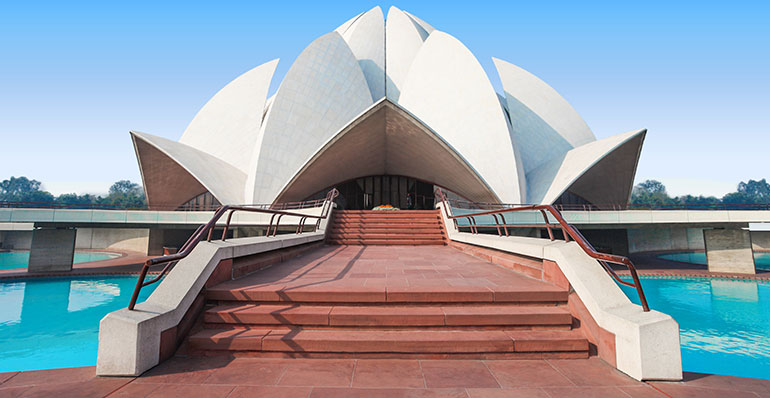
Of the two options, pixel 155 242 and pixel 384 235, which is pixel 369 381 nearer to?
pixel 384 235

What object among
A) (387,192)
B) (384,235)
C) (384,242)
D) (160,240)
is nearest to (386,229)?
(384,235)

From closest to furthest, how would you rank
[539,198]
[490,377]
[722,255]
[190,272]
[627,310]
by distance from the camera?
[490,377] < [627,310] < [190,272] < [722,255] < [539,198]

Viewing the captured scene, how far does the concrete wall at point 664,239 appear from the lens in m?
29.1

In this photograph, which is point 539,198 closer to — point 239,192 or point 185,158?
point 239,192

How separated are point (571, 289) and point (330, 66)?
2627 cm

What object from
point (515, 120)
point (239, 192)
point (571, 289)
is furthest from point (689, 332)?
point (239, 192)

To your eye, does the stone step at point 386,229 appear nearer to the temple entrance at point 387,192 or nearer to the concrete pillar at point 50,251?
the concrete pillar at point 50,251

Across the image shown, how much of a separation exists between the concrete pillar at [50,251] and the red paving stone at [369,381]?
61.5 feet

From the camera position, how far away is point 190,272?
3.56 meters

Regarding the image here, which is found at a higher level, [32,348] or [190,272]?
[190,272]

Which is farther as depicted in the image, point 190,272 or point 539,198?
point 539,198

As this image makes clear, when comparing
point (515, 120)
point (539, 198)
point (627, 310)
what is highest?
point (515, 120)

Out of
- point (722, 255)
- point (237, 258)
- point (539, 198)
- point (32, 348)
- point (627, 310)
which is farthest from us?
point (539, 198)

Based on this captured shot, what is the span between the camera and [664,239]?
2925 centimetres
